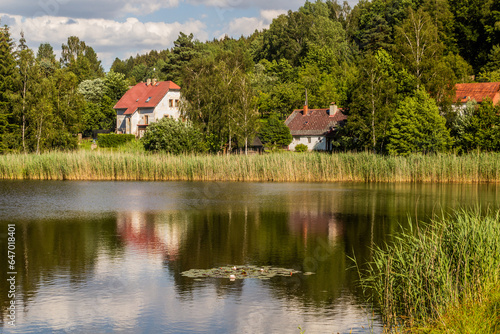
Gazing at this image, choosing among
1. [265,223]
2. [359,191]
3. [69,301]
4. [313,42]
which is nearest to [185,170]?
[359,191]

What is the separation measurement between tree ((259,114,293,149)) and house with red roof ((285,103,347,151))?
496cm

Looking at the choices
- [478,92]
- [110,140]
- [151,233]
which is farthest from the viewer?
[110,140]

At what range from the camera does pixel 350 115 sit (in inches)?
1996

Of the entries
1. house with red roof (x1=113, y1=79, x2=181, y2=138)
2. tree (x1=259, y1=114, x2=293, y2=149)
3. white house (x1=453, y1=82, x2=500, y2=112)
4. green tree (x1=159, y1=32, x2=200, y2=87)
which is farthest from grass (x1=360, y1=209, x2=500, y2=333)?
green tree (x1=159, y1=32, x2=200, y2=87)

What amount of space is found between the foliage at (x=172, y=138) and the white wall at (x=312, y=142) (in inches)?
1129

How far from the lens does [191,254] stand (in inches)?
585

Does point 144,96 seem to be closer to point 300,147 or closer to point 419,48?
point 300,147

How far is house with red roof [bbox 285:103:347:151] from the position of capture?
2908 inches

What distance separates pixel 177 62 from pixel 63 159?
61437 millimetres

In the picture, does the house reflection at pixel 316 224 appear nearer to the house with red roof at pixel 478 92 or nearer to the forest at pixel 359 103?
the forest at pixel 359 103

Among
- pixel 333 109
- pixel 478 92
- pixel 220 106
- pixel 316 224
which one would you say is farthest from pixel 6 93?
pixel 478 92

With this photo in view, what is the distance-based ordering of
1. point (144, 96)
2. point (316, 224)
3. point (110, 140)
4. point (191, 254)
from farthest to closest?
point (144, 96), point (110, 140), point (316, 224), point (191, 254)

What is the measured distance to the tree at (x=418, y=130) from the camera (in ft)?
145

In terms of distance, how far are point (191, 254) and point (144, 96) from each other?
78.2 meters
